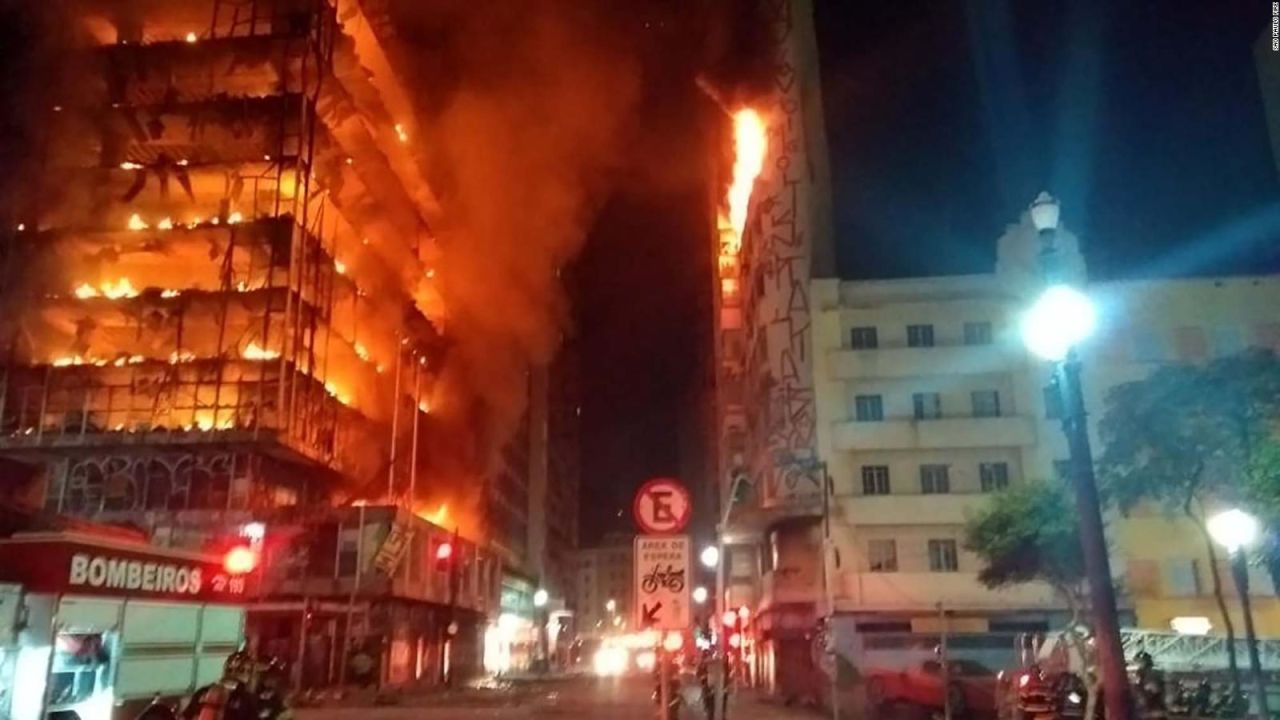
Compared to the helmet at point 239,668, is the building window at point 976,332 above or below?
above

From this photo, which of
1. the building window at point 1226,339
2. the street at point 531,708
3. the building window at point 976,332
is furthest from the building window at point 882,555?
the building window at point 1226,339

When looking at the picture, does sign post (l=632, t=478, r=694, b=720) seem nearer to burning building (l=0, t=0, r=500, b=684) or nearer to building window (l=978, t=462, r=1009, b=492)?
building window (l=978, t=462, r=1009, b=492)

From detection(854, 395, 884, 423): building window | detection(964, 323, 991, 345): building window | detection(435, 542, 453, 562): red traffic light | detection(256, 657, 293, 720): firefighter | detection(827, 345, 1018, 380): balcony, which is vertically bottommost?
detection(256, 657, 293, 720): firefighter

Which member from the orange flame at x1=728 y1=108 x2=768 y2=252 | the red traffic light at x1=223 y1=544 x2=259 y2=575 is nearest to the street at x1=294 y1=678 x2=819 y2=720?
the red traffic light at x1=223 y1=544 x2=259 y2=575

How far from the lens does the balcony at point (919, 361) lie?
3925 cm

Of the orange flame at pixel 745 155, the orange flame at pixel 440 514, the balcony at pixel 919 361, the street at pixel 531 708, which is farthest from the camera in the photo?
the orange flame at pixel 440 514

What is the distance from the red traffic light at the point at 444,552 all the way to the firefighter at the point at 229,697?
36.2 metres

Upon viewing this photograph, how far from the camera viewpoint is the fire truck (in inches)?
430

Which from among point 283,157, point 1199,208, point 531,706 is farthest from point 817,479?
Answer: point 283,157

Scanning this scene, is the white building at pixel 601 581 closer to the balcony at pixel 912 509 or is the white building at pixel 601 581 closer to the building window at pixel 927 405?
the balcony at pixel 912 509

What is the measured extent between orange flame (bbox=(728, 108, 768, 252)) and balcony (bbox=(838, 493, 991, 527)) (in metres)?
16.7

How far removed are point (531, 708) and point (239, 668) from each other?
18512 mm

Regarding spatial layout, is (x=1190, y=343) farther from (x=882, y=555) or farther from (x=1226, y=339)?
(x=882, y=555)

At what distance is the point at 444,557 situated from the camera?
49.0 meters
